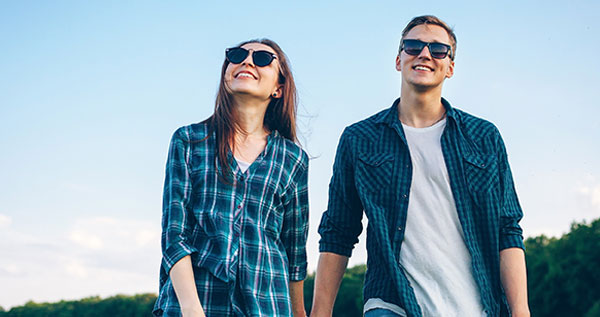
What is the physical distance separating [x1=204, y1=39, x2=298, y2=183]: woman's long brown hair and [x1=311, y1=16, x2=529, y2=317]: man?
0.39 metres

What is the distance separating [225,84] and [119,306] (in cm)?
2147

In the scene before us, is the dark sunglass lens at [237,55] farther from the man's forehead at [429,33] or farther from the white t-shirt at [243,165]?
the man's forehead at [429,33]

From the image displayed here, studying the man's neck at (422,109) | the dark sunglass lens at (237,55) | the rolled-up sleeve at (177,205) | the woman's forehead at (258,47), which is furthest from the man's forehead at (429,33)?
A: the rolled-up sleeve at (177,205)

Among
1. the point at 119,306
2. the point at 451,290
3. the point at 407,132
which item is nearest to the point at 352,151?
the point at 407,132

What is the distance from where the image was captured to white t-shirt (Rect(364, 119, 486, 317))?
3.67m

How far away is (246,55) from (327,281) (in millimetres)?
1487

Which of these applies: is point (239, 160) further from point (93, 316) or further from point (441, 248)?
point (93, 316)

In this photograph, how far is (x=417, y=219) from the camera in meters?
3.86

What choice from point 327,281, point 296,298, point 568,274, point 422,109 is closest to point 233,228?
point 296,298

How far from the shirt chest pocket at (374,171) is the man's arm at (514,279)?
2.60 ft

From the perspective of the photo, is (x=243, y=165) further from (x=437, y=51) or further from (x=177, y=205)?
(x=437, y=51)

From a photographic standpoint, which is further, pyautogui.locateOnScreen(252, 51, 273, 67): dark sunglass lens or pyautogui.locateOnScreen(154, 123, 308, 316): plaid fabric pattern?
pyautogui.locateOnScreen(252, 51, 273, 67): dark sunglass lens

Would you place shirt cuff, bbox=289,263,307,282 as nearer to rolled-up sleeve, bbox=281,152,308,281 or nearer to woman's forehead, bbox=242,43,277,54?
rolled-up sleeve, bbox=281,152,308,281

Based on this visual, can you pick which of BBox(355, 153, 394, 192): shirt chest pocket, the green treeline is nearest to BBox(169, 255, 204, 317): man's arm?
BBox(355, 153, 394, 192): shirt chest pocket
